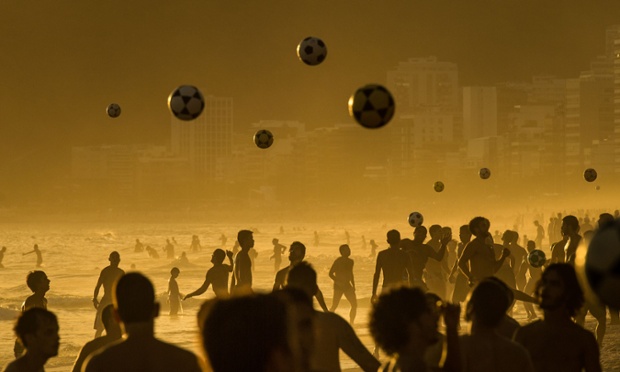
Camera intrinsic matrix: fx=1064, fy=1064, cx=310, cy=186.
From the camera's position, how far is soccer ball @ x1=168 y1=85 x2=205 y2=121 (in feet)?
55.6

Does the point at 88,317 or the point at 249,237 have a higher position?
the point at 249,237

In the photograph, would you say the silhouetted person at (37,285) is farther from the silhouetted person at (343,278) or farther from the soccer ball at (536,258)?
the silhouetted person at (343,278)

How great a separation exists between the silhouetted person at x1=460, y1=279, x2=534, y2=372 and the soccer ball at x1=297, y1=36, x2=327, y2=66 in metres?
12.5

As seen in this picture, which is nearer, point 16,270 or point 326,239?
point 16,270

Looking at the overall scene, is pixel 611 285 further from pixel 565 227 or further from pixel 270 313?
pixel 565 227

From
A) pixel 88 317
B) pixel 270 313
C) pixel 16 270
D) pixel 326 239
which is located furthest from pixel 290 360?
pixel 326 239

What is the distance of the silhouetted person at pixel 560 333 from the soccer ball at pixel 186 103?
37.4 feet

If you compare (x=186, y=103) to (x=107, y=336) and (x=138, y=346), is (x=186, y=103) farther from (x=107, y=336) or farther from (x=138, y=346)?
(x=138, y=346)

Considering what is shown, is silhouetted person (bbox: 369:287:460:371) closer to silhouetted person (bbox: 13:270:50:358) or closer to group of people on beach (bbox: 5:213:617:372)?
group of people on beach (bbox: 5:213:617:372)

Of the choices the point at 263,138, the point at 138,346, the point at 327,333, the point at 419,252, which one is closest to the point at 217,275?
the point at 419,252

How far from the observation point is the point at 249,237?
47.0ft

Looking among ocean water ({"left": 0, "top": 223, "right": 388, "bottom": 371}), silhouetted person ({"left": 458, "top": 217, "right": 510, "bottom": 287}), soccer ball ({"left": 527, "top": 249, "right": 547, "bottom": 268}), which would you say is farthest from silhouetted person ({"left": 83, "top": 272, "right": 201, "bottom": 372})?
soccer ball ({"left": 527, "top": 249, "right": 547, "bottom": 268})

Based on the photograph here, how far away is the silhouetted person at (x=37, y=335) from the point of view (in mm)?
5949

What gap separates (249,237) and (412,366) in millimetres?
9804
